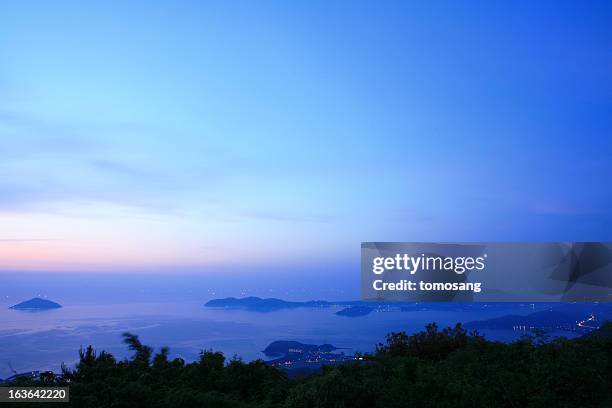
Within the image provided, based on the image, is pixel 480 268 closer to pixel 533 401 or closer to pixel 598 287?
pixel 598 287

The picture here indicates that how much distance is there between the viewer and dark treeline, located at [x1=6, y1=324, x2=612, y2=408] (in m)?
8.31

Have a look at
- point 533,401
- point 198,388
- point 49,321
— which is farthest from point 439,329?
point 49,321

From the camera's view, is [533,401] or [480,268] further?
[480,268]

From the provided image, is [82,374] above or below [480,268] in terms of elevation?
below

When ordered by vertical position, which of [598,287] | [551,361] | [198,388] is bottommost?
[198,388]

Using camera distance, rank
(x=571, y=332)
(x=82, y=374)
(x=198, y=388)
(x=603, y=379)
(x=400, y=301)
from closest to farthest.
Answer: (x=603, y=379) < (x=82, y=374) < (x=198, y=388) < (x=571, y=332) < (x=400, y=301)

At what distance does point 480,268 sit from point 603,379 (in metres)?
7.74

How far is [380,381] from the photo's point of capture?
887 centimetres

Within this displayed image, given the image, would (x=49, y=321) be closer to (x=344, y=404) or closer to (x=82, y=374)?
(x=82, y=374)

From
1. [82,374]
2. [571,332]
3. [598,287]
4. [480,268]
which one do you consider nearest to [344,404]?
[82,374]

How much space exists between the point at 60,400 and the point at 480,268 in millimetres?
12725

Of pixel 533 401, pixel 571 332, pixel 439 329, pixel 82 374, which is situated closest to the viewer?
pixel 533 401

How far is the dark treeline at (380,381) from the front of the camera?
8.31 m

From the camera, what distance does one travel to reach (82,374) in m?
9.86
